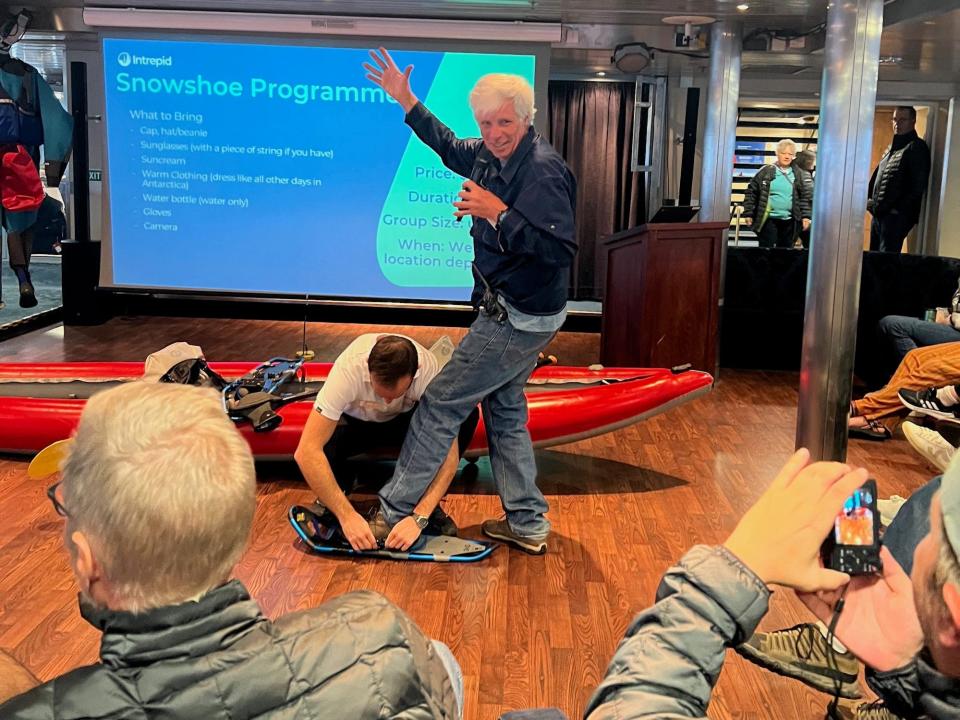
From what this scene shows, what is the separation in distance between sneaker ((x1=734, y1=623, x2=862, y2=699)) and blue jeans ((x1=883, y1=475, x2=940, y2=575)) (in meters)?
0.25

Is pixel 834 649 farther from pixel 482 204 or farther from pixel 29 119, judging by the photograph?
pixel 29 119

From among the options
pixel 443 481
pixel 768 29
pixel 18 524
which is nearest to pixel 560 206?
pixel 443 481

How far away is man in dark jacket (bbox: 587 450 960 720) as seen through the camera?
0.94 meters

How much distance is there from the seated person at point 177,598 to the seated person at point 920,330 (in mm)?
4600

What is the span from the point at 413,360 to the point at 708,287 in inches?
124

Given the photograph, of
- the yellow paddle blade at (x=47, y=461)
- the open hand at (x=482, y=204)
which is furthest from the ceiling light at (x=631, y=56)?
the yellow paddle blade at (x=47, y=461)

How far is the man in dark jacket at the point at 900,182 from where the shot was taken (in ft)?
25.6

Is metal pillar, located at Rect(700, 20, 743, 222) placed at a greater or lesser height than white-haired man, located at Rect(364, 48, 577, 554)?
greater

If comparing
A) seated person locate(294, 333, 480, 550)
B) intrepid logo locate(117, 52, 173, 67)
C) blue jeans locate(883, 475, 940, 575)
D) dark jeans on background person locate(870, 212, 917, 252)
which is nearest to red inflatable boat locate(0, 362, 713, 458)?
seated person locate(294, 333, 480, 550)

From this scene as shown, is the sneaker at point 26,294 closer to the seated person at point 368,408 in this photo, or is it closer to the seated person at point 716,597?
the seated person at point 368,408

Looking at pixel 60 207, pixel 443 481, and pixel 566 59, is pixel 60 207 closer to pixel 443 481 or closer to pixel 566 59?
pixel 566 59

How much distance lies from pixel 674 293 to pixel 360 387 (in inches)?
118

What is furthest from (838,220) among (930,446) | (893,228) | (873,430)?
(893,228)

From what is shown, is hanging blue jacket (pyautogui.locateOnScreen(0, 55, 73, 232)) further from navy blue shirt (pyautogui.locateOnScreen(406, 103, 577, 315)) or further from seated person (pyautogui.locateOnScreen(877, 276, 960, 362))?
seated person (pyautogui.locateOnScreen(877, 276, 960, 362))
